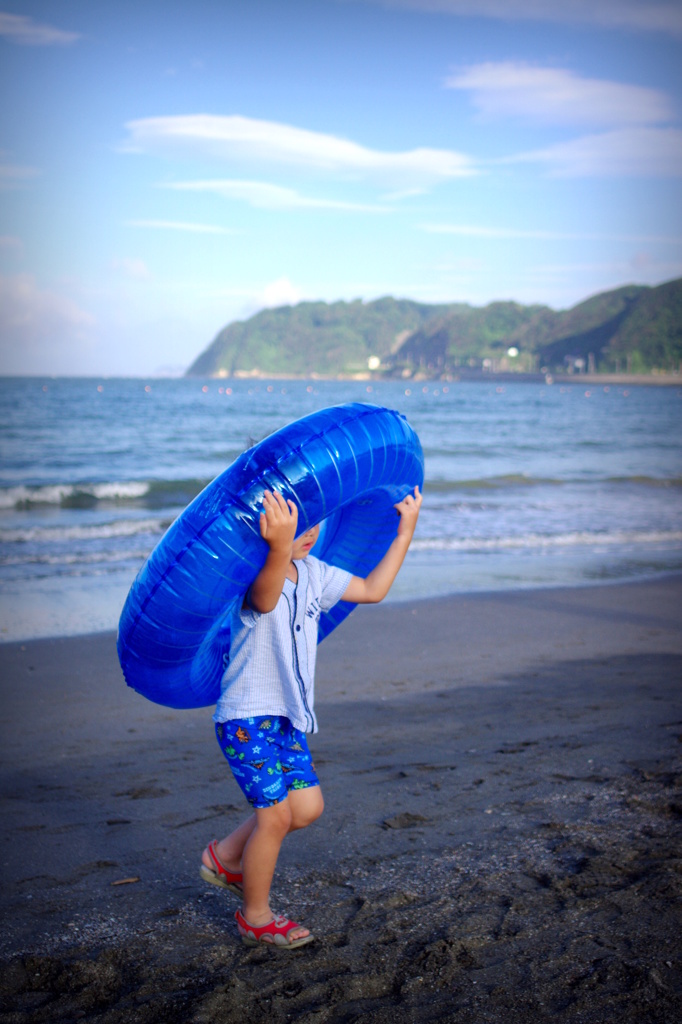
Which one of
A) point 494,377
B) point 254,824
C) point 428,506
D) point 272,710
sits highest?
point 494,377

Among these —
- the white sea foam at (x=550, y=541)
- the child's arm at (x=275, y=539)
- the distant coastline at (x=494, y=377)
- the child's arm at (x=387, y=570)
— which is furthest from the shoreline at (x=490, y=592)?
the distant coastline at (x=494, y=377)

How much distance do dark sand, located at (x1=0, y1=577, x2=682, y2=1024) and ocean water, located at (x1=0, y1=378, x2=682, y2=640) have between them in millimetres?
1748

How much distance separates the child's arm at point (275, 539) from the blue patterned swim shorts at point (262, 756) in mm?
396

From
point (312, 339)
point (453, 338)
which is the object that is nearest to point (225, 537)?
point (453, 338)

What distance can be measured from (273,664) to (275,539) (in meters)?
0.41

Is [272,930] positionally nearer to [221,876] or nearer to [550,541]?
[221,876]

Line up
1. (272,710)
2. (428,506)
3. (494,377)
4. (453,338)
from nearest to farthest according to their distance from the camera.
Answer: (272,710), (428,506), (494,377), (453,338)

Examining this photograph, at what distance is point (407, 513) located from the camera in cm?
300

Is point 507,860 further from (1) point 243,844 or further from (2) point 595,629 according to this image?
(2) point 595,629

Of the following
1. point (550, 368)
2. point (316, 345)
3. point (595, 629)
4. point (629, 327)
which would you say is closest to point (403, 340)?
point (316, 345)

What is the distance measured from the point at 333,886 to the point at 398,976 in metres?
0.62

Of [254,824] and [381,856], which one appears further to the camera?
[381,856]

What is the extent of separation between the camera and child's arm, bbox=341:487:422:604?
2.82 m

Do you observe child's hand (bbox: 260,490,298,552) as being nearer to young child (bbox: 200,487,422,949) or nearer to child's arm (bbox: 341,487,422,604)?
young child (bbox: 200,487,422,949)
